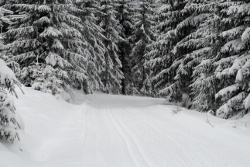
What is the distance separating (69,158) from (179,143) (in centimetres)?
319

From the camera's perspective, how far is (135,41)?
33156mm

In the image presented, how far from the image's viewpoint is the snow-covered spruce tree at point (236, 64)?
34.1 ft

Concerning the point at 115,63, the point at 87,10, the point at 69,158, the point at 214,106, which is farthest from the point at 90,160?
the point at 115,63

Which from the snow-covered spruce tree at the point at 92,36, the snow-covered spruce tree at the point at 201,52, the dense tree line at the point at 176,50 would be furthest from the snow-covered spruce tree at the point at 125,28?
the snow-covered spruce tree at the point at 201,52

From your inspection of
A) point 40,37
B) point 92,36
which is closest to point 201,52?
point 40,37

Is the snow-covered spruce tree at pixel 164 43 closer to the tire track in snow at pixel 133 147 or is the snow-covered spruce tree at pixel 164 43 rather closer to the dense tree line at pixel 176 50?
the dense tree line at pixel 176 50

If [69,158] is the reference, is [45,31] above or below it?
above

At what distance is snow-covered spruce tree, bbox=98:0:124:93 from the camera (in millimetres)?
30266

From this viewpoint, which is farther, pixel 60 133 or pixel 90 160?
pixel 60 133

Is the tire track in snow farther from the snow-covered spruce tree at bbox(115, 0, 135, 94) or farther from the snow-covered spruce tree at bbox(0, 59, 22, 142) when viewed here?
the snow-covered spruce tree at bbox(115, 0, 135, 94)

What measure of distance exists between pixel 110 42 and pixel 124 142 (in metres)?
24.3

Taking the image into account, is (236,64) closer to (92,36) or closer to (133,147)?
(133,147)

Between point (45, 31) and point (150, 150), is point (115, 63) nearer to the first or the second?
point (45, 31)

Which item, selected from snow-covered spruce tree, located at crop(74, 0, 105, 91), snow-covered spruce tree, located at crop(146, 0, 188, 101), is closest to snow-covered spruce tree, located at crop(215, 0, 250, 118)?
snow-covered spruce tree, located at crop(146, 0, 188, 101)
